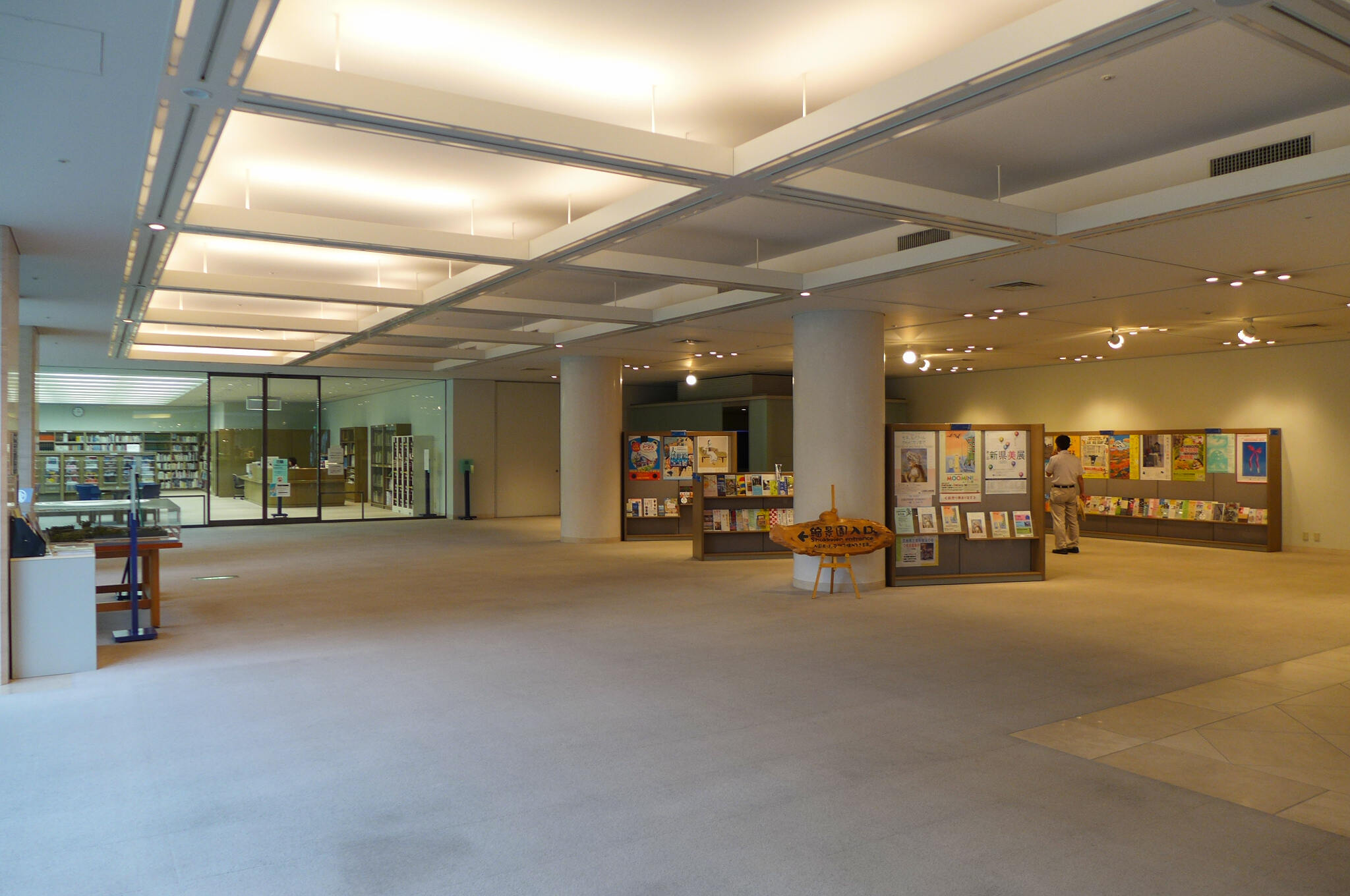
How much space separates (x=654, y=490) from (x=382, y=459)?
810 centimetres

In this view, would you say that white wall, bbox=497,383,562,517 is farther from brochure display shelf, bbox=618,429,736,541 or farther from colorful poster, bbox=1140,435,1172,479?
colorful poster, bbox=1140,435,1172,479

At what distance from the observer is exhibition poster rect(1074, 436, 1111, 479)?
16.1 metres

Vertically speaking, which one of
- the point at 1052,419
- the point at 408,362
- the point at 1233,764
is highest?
the point at 408,362

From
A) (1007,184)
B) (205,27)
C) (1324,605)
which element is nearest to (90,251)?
(205,27)

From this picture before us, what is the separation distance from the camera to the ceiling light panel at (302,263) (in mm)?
9320

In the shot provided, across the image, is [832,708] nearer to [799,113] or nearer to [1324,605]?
[799,113]

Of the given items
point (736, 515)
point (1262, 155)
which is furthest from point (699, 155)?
point (736, 515)

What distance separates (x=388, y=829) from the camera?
12.4 feet

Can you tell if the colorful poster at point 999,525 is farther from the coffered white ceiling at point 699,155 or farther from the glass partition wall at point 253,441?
the glass partition wall at point 253,441

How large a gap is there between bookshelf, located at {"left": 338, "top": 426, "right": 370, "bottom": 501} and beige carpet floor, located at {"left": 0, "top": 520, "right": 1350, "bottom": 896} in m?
10.5

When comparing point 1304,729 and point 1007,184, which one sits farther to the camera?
point 1007,184

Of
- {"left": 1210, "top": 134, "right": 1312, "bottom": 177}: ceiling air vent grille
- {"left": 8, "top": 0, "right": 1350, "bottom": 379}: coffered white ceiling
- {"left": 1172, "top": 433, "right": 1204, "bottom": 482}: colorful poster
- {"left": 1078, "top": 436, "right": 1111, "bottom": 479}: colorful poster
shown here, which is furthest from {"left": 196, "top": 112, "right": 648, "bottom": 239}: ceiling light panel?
{"left": 1078, "top": 436, "right": 1111, "bottom": 479}: colorful poster

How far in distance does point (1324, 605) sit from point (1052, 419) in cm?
861

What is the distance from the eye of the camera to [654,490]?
15430 millimetres
